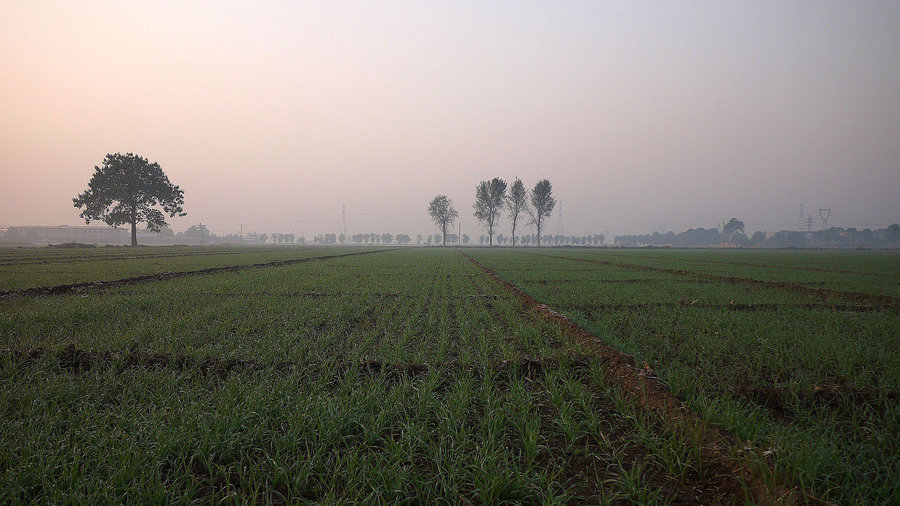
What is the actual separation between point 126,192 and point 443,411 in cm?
6704

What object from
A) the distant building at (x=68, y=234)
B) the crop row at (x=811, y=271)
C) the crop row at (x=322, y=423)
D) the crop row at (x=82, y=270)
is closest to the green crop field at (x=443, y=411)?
the crop row at (x=322, y=423)

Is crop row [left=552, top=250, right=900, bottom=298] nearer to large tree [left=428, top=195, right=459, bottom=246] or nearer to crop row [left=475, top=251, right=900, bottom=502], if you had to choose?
crop row [left=475, top=251, right=900, bottom=502]

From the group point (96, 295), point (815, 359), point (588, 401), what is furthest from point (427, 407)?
point (96, 295)

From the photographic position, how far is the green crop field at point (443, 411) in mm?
2045

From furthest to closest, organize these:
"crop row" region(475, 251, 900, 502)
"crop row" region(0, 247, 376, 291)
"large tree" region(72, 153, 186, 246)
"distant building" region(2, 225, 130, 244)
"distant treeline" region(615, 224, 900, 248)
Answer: "distant treeline" region(615, 224, 900, 248)
"distant building" region(2, 225, 130, 244)
"large tree" region(72, 153, 186, 246)
"crop row" region(0, 247, 376, 291)
"crop row" region(475, 251, 900, 502)

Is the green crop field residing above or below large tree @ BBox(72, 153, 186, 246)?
below

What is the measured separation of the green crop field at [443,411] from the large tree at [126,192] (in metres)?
59.8

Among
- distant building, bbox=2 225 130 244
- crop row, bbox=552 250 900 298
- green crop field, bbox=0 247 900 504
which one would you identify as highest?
distant building, bbox=2 225 130 244

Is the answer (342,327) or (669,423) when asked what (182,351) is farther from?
(669,423)

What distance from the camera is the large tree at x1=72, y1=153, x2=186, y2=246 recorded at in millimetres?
49562

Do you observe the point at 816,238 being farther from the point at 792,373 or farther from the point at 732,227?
the point at 792,373

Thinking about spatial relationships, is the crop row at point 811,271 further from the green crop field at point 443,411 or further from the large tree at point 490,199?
the large tree at point 490,199

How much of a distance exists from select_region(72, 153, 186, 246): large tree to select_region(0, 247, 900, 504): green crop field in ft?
196

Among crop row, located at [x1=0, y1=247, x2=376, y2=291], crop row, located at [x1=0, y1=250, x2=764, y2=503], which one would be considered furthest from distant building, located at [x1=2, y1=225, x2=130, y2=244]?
crop row, located at [x1=0, y1=250, x2=764, y2=503]
